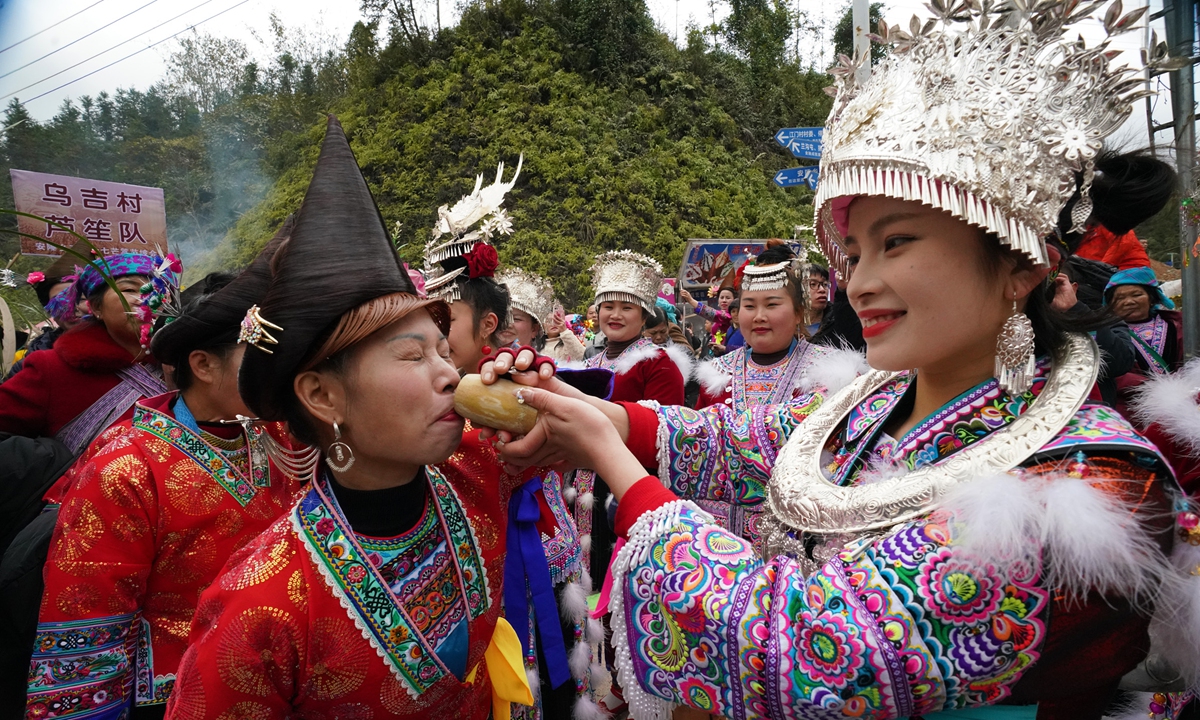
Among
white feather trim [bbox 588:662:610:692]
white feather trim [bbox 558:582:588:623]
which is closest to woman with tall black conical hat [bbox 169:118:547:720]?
white feather trim [bbox 558:582:588:623]

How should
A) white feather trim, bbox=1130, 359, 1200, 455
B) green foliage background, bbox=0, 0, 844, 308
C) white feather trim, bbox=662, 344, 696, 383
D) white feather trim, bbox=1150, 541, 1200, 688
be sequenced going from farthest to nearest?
green foliage background, bbox=0, 0, 844, 308
white feather trim, bbox=662, 344, 696, 383
white feather trim, bbox=1130, 359, 1200, 455
white feather trim, bbox=1150, 541, 1200, 688

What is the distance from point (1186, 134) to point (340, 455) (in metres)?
2.69

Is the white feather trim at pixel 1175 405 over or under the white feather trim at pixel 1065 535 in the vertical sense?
over

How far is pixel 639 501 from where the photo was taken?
4.84 feet

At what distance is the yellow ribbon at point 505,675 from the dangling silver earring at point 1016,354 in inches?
56.2

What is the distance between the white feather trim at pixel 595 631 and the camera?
3885 millimetres

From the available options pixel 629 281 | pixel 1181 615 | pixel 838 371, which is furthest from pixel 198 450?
pixel 629 281

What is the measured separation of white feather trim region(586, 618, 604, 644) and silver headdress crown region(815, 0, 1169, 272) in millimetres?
3070

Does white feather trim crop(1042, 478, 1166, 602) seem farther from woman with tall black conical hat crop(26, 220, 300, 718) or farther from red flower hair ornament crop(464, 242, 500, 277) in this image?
red flower hair ornament crop(464, 242, 500, 277)

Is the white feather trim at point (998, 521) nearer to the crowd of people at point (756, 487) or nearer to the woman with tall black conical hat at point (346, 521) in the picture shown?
the crowd of people at point (756, 487)

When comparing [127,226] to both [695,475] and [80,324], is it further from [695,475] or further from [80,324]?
[695,475]

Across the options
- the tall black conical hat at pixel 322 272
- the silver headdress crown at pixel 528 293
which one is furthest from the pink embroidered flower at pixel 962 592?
the silver headdress crown at pixel 528 293

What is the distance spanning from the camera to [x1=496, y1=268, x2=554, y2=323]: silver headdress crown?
21.7ft

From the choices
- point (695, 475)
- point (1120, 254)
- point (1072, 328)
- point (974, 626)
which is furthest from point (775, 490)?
point (1120, 254)
